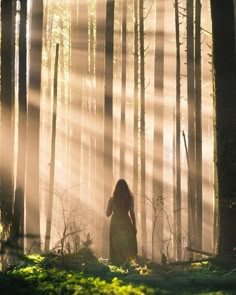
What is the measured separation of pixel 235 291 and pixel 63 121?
1400 inches

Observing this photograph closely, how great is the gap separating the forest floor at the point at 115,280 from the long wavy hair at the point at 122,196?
1981 millimetres

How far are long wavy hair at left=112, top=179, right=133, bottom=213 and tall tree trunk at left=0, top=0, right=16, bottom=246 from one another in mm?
2252

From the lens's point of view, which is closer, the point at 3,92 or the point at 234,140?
the point at 234,140

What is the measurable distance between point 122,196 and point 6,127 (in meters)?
4.08

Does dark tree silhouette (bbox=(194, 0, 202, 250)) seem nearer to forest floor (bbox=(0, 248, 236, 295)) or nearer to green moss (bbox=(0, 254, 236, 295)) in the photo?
forest floor (bbox=(0, 248, 236, 295))

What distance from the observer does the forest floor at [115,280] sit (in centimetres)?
577

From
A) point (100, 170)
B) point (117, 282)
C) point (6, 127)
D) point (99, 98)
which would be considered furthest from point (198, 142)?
point (117, 282)

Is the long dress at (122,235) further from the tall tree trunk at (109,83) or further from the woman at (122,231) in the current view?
the tall tree trunk at (109,83)

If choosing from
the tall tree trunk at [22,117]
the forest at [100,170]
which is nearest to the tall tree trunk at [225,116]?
the forest at [100,170]

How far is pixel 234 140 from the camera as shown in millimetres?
9477

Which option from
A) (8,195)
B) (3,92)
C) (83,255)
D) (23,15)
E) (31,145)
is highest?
(23,15)

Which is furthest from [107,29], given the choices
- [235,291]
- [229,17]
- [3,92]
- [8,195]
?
[235,291]

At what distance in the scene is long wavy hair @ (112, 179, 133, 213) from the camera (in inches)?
473

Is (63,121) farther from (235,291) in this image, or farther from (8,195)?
(235,291)
